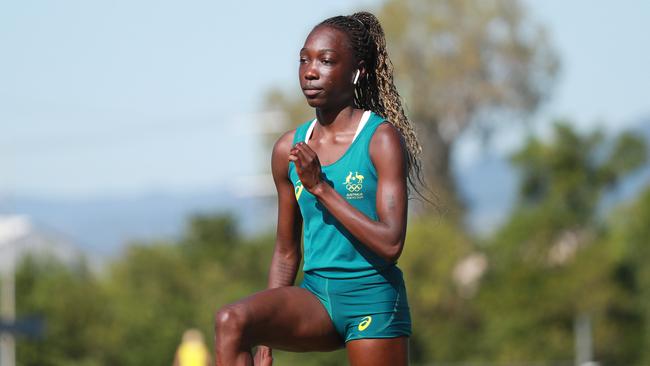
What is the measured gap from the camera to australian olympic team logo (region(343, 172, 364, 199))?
6750mm

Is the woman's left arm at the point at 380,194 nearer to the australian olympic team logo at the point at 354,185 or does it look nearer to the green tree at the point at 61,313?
the australian olympic team logo at the point at 354,185

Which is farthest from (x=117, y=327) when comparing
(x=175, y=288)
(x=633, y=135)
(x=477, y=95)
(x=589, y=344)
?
(x=477, y=95)

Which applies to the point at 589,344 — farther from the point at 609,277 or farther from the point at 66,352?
the point at 66,352

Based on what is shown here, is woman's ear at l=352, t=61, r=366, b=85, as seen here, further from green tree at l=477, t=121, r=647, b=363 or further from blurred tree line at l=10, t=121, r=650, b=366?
green tree at l=477, t=121, r=647, b=363

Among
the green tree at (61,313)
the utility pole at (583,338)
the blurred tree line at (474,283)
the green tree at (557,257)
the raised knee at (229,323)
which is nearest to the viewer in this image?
the raised knee at (229,323)

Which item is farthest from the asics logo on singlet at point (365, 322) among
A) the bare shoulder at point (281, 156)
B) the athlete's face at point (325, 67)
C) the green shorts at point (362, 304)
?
the athlete's face at point (325, 67)

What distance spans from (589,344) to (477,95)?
30.2 m

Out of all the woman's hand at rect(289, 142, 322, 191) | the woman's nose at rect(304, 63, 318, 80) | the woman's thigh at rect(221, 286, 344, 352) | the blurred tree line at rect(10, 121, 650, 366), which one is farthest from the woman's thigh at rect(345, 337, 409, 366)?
the blurred tree line at rect(10, 121, 650, 366)

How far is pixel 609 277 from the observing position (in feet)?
150

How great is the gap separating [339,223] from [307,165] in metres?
0.35

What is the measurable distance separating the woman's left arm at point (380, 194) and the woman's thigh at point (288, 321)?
1.33 feet

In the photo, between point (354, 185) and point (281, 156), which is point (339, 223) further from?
point (281, 156)

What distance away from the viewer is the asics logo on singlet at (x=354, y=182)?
6754mm

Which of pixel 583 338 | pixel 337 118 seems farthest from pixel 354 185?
pixel 583 338
